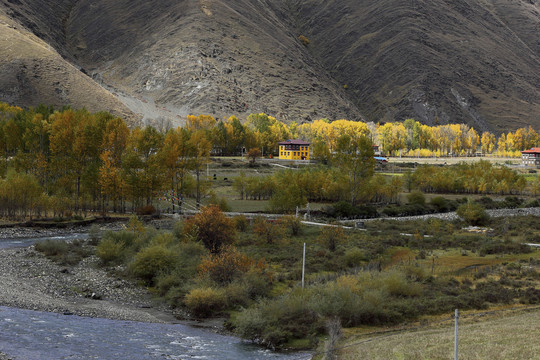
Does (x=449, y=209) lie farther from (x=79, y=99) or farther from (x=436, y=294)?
(x=79, y=99)

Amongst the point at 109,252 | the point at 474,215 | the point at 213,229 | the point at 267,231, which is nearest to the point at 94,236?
the point at 109,252

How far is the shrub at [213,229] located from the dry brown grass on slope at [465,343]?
21.3 meters

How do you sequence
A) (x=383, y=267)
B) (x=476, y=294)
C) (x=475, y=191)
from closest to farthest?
Answer: (x=476, y=294) < (x=383, y=267) < (x=475, y=191)

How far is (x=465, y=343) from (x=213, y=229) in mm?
26028

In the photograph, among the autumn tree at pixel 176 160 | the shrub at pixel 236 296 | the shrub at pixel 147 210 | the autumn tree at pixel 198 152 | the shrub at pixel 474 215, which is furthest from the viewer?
the autumn tree at pixel 198 152

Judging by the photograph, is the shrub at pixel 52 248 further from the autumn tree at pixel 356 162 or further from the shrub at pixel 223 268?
the autumn tree at pixel 356 162

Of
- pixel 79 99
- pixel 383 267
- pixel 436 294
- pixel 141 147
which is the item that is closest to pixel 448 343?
pixel 436 294

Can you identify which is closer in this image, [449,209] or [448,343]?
[448,343]

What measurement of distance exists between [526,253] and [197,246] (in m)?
27.0

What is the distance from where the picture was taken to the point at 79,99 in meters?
150

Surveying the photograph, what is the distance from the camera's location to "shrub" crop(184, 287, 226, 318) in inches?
1328

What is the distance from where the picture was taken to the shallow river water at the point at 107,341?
26828 mm

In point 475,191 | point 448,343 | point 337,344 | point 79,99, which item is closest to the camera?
point 448,343

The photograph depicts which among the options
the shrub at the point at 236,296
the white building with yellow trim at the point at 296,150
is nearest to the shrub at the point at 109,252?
the shrub at the point at 236,296
